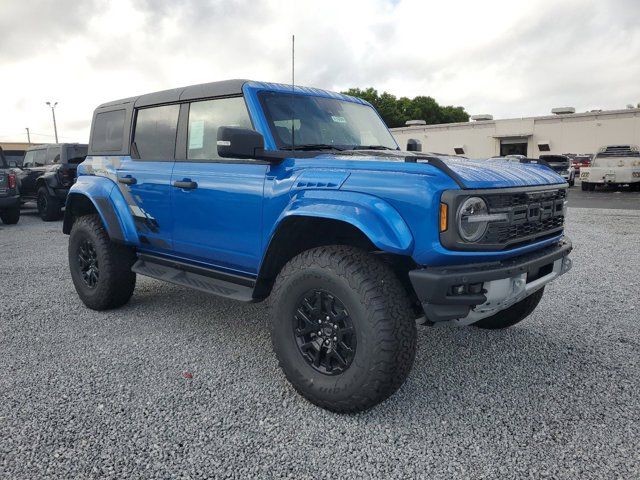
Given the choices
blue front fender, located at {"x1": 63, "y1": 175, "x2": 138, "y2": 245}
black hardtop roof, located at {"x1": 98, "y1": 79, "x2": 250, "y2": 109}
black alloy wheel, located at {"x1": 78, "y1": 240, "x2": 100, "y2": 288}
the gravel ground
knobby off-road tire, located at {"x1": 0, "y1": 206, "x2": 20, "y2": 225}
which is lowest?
the gravel ground

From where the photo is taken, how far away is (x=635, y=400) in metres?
2.69

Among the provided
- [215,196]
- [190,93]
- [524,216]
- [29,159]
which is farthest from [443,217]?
[29,159]

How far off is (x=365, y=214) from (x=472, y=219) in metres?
0.51

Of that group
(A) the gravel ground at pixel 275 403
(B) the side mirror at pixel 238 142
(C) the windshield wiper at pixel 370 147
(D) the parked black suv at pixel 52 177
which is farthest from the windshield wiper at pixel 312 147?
(D) the parked black suv at pixel 52 177

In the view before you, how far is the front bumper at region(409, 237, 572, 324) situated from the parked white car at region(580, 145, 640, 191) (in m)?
17.2

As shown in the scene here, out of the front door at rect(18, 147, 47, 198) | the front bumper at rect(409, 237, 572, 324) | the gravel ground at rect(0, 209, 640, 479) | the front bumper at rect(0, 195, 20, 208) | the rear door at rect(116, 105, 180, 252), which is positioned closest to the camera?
the gravel ground at rect(0, 209, 640, 479)

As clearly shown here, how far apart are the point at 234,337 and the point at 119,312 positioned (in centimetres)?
127

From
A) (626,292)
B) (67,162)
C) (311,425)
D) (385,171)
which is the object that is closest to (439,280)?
(385,171)

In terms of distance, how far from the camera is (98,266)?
4133 mm

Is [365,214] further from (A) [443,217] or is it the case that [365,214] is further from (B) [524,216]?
(B) [524,216]

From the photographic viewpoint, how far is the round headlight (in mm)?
2316

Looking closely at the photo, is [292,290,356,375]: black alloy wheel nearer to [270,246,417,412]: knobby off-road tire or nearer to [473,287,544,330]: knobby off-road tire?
[270,246,417,412]: knobby off-road tire

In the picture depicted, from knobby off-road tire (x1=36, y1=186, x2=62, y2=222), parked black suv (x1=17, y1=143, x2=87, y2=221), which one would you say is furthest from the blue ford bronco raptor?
knobby off-road tire (x1=36, y1=186, x2=62, y2=222)

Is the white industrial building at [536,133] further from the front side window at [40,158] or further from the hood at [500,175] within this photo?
the hood at [500,175]
